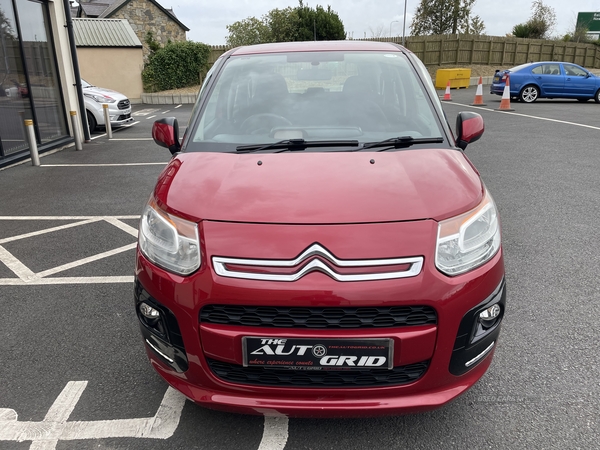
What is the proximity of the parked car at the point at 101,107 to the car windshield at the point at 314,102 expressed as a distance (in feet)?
32.4

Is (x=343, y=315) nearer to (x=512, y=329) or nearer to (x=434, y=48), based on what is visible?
(x=512, y=329)

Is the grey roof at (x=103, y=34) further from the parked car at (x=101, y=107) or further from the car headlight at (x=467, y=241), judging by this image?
the car headlight at (x=467, y=241)

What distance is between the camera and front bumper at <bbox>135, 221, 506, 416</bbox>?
1748 millimetres

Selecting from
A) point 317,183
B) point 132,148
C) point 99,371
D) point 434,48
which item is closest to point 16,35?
point 132,148

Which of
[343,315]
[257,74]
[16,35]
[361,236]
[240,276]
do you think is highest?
[16,35]

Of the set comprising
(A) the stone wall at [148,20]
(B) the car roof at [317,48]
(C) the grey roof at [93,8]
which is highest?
(C) the grey roof at [93,8]

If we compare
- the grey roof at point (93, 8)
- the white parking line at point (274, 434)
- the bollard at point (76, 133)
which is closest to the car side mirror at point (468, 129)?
the white parking line at point (274, 434)

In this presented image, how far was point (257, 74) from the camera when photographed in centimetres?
315

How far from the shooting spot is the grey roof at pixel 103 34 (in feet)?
73.0

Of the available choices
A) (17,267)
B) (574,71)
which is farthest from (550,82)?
Answer: (17,267)

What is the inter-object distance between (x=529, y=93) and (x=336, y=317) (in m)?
17.9

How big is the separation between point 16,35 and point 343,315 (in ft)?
31.9

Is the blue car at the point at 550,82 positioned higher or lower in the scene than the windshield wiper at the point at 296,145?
lower

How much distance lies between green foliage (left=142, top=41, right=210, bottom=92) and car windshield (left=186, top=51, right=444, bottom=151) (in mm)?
22147
